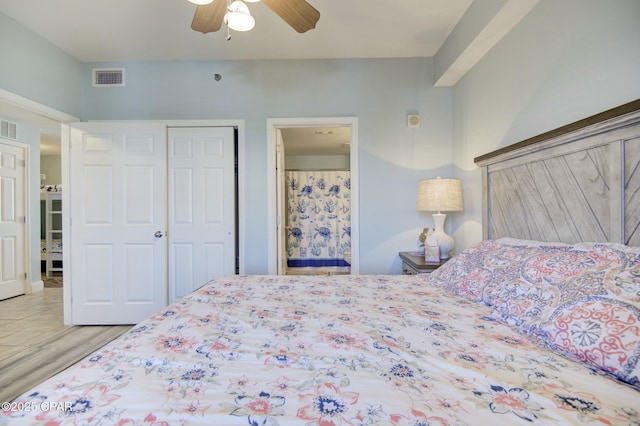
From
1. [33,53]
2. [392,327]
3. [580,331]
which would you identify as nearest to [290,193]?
[33,53]

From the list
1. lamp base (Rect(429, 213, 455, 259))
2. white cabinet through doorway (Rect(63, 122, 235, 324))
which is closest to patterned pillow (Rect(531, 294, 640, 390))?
lamp base (Rect(429, 213, 455, 259))

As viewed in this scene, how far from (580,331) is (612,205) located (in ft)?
2.11

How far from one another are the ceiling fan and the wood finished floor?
8.32 feet

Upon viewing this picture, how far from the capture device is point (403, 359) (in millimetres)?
842

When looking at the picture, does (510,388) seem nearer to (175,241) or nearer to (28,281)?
(175,241)

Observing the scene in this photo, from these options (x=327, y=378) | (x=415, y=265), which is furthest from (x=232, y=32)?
(x=327, y=378)

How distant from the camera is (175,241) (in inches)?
113

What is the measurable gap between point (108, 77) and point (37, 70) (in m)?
0.55

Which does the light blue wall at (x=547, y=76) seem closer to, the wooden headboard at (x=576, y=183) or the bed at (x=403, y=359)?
the wooden headboard at (x=576, y=183)

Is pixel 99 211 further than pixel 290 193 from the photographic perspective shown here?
No

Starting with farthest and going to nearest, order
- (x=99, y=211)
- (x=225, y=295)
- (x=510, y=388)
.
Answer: (x=99, y=211), (x=225, y=295), (x=510, y=388)

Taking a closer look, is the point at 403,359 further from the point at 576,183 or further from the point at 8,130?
the point at 8,130

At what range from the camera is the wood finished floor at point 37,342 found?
195 centimetres

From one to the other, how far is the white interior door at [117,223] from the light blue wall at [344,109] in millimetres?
372
